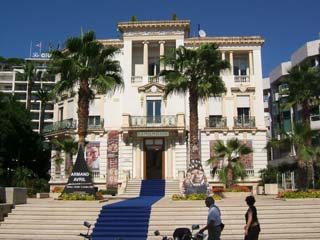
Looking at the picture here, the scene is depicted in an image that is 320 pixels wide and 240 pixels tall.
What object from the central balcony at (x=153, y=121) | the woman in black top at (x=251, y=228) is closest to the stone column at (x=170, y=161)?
the central balcony at (x=153, y=121)

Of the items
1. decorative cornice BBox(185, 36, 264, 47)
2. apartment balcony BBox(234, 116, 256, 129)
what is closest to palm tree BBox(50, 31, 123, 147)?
decorative cornice BBox(185, 36, 264, 47)

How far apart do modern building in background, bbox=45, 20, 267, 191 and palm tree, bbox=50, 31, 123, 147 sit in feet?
33.6

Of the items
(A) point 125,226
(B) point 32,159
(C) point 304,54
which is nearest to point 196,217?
(A) point 125,226

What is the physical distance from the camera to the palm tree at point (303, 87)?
24.9m

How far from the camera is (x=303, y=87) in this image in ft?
82.0

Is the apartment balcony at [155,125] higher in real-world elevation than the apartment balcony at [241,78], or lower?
lower

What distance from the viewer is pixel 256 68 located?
34.6 meters

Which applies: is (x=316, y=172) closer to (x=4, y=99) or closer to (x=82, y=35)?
(x=82, y=35)

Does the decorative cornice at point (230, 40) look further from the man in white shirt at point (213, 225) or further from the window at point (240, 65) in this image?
the man in white shirt at point (213, 225)

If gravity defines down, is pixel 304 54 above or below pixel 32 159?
above

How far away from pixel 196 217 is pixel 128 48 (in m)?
23.3

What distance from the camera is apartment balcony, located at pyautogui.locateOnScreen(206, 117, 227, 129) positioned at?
33.5 m

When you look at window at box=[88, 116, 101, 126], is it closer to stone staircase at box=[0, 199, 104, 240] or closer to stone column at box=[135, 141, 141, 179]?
stone column at box=[135, 141, 141, 179]

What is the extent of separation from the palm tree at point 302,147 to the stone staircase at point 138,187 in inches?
388
